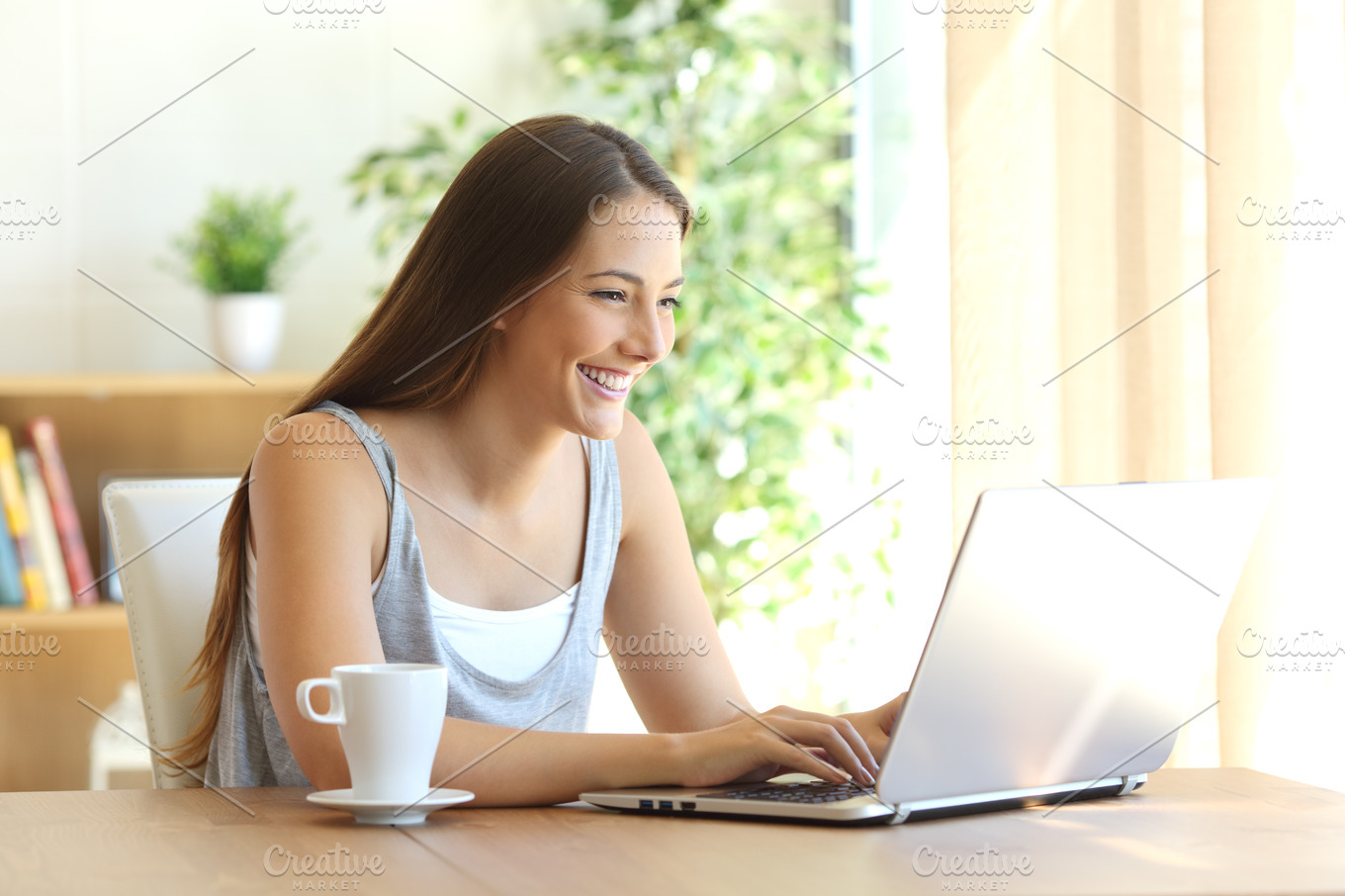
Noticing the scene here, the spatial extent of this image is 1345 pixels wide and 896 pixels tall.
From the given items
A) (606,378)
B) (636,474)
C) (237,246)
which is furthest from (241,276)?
(606,378)

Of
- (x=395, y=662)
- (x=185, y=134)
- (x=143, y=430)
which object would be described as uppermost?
(x=185, y=134)

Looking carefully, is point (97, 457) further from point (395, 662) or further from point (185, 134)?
point (395, 662)

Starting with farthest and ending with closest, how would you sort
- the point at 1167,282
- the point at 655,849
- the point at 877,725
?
the point at 1167,282
the point at 877,725
the point at 655,849

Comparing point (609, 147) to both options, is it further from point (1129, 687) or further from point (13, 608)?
point (13, 608)

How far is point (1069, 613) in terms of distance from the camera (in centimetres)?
89

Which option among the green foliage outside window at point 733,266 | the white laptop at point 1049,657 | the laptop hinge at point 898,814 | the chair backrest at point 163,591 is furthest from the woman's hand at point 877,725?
the green foliage outside window at point 733,266

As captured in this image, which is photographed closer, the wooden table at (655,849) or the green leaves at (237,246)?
the wooden table at (655,849)

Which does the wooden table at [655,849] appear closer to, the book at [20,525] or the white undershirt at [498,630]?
the white undershirt at [498,630]

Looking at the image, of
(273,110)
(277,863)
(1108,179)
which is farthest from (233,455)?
A: (277,863)

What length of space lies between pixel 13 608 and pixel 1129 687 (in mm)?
2146

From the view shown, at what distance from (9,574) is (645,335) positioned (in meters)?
1.71

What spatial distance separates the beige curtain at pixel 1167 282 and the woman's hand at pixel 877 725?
0.43m

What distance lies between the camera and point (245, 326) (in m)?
2.60

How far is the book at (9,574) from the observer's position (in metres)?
2.47
